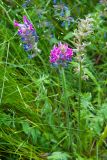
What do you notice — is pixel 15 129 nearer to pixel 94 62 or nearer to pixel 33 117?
pixel 33 117

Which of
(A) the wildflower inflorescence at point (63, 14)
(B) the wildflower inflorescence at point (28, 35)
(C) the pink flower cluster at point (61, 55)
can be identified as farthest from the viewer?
(A) the wildflower inflorescence at point (63, 14)

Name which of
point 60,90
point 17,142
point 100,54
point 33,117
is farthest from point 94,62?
point 17,142

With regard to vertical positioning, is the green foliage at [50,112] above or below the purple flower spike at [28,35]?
below

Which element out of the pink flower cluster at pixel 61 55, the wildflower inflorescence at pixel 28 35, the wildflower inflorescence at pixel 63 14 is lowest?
the pink flower cluster at pixel 61 55

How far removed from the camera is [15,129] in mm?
1987

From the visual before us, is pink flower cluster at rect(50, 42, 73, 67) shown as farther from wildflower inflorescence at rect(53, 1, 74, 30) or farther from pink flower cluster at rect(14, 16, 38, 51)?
wildflower inflorescence at rect(53, 1, 74, 30)

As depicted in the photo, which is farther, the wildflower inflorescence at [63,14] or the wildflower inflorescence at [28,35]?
the wildflower inflorescence at [63,14]

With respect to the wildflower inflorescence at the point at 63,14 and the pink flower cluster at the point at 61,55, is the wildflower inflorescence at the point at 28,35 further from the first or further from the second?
the wildflower inflorescence at the point at 63,14

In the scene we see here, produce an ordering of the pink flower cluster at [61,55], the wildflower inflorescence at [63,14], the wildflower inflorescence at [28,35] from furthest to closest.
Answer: the wildflower inflorescence at [63,14], the wildflower inflorescence at [28,35], the pink flower cluster at [61,55]

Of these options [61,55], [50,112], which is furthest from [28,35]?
[50,112]

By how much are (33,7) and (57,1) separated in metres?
0.27

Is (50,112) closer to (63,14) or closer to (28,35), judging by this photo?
(28,35)

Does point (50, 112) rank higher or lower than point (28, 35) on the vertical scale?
lower

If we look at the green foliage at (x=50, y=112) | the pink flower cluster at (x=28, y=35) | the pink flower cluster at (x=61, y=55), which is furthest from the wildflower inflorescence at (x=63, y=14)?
the pink flower cluster at (x=61, y=55)
